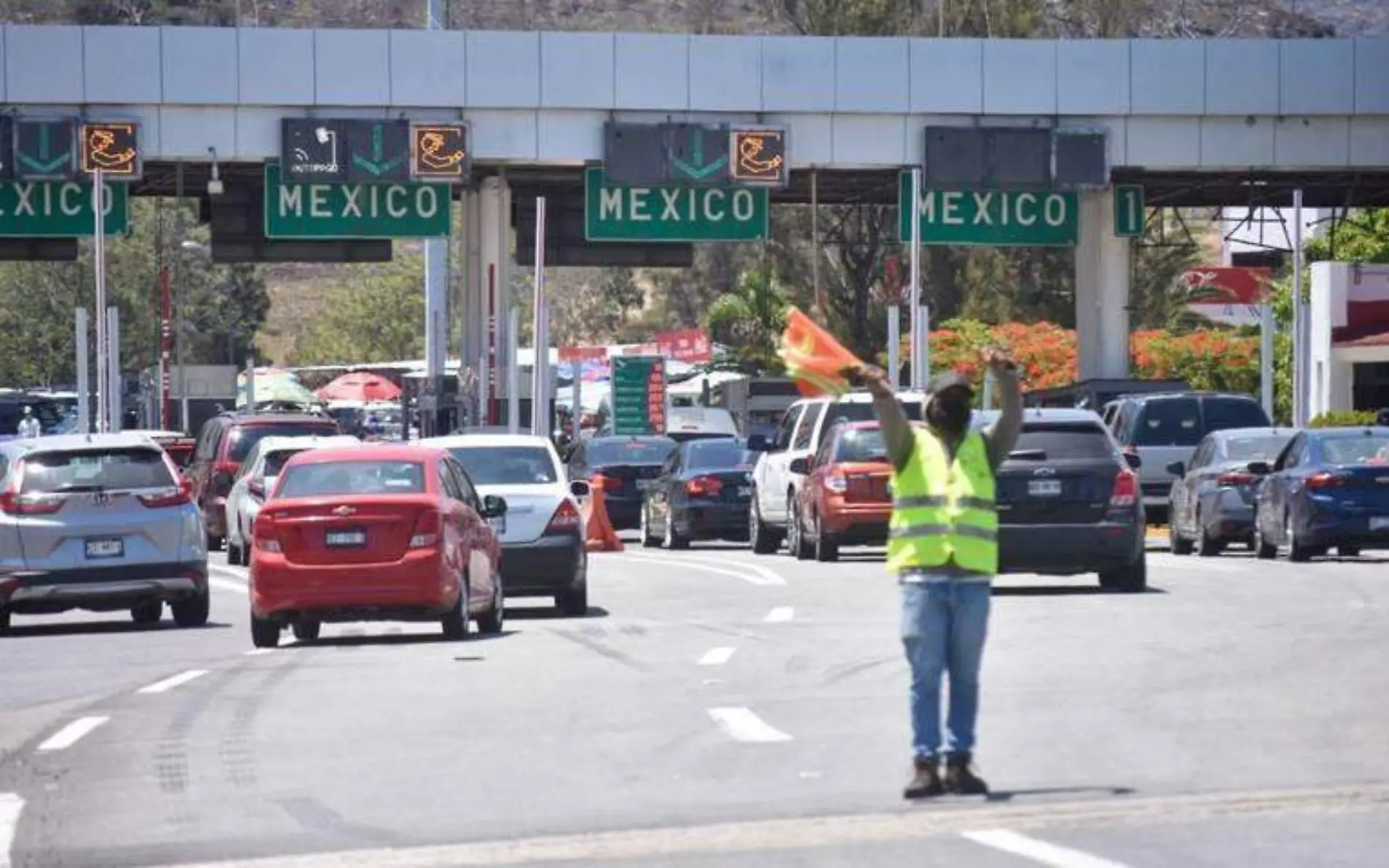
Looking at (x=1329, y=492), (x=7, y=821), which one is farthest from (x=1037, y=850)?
(x=1329, y=492)

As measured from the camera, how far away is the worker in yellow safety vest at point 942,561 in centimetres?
1213

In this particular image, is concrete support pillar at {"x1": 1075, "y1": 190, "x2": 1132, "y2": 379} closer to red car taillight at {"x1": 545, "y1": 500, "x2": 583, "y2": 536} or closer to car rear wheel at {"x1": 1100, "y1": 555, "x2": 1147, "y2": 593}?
car rear wheel at {"x1": 1100, "y1": 555, "x2": 1147, "y2": 593}

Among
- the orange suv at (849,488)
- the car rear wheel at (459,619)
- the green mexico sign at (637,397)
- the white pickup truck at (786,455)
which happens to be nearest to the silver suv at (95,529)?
the car rear wheel at (459,619)

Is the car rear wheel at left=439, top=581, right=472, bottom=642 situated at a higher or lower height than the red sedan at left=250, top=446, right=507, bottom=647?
lower

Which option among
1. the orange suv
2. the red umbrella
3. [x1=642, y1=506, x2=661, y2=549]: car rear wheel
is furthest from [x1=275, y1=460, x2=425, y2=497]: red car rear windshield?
the red umbrella

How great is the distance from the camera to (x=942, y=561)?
12.2 meters

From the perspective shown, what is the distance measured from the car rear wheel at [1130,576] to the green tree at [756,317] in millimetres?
58724

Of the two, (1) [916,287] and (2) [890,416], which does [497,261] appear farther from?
(2) [890,416]

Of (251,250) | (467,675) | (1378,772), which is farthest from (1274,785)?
(251,250)

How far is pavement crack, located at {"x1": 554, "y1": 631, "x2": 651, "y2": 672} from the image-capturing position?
19781 mm

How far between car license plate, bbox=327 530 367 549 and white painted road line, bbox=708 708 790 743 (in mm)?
6744

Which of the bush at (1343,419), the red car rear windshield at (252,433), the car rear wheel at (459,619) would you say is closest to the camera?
the car rear wheel at (459,619)

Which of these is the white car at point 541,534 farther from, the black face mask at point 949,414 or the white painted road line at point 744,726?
the black face mask at point 949,414

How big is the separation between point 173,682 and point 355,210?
33773mm
